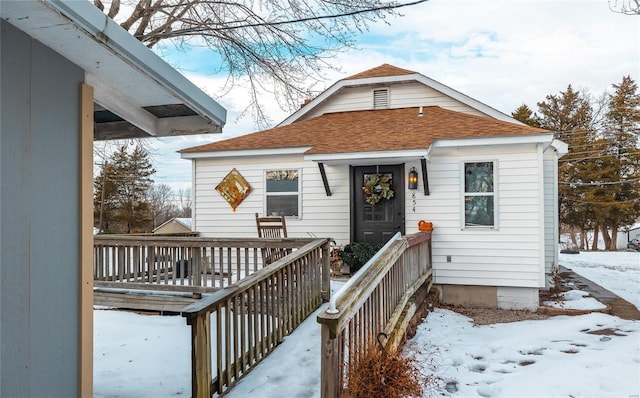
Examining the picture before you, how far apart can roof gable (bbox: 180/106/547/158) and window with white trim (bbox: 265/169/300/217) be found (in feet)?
2.07

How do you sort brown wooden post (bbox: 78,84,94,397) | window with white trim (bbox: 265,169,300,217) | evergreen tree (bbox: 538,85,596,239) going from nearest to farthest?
brown wooden post (bbox: 78,84,94,397) → window with white trim (bbox: 265,169,300,217) → evergreen tree (bbox: 538,85,596,239)

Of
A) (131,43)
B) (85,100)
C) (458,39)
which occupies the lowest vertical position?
(85,100)

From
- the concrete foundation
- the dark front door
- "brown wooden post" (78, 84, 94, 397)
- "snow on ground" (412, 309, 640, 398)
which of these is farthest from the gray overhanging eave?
the concrete foundation

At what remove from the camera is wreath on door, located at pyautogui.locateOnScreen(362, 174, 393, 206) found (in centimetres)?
828

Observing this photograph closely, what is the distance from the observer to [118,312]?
6.48 metres

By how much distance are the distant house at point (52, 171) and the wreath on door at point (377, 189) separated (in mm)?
6069

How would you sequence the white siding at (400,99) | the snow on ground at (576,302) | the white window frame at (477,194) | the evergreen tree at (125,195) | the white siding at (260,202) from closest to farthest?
the snow on ground at (576,302)
the white window frame at (477,194)
the white siding at (260,202)
the white siding at (400,99)
the evergreen tree at (125,195)

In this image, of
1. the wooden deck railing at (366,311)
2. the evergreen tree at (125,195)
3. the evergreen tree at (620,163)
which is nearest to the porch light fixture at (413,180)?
the wooden deck railing at (366,311)

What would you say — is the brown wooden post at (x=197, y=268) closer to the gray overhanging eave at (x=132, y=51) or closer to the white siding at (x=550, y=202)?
the gray overhanging eave at (x=132, y=51)

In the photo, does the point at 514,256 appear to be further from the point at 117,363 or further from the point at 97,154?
the point at 97,154

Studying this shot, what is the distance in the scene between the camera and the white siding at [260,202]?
8742 mm

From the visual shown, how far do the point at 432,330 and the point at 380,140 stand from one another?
375 cm

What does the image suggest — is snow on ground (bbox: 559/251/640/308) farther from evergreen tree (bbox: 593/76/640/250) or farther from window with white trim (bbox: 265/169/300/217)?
evergreen tree (bbox: 593/76/640/250)

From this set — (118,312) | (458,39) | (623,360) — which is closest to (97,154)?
(118,312)
